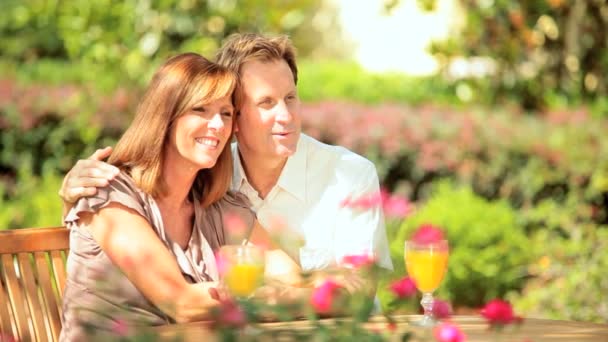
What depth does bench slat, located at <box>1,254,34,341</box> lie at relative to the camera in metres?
3.02

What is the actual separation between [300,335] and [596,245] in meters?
4.27

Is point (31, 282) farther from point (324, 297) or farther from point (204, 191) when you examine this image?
point (324, 297)

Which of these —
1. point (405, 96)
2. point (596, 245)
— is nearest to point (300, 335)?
point (596, 245)

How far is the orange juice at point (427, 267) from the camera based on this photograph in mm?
2740

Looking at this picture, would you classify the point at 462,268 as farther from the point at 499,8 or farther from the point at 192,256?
the point at 192,256

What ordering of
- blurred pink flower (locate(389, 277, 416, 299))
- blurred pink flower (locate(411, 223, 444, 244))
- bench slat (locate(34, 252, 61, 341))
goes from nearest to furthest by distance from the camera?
blurred pink flower (locate(389, 277, 416, 299)) → blurred pink flower (locate(411, 223, 444, 244)) → bench slat (locate(34, 252, 61, 341))

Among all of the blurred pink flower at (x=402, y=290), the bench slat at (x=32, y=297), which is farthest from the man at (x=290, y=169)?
the blurred pink flower at (x=402, y=290)

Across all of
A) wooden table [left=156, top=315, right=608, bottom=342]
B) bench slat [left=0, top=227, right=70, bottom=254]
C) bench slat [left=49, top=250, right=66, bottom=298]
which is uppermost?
bench slat [left=0, top=227, right=70, bottom=254]

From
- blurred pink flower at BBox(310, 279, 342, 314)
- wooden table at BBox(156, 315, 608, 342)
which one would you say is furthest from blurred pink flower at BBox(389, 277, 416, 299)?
wooden table at BBox(156, 315, 608, 342)

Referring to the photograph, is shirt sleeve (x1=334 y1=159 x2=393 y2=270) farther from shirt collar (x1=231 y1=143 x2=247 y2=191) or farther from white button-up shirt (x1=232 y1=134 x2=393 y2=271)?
shirt collar (x1=231 y1=143 x2=247 y2=191)

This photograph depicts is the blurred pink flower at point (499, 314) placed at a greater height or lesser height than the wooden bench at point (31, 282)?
lesser

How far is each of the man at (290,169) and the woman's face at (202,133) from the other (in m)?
0.20

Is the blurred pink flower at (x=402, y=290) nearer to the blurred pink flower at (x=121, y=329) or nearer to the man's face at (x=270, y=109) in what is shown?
the blurred pink flower at (x=121, y=329)

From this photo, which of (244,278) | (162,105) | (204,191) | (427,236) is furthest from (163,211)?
(244,278)
